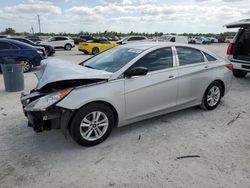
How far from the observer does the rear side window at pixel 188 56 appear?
4.80 meters

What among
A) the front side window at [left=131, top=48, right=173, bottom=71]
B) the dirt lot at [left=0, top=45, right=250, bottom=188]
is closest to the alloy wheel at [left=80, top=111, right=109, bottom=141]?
the dirt lot at [left=0, top=45, right=250, bottom=188]

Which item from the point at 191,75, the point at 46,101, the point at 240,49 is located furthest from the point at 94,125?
the point at 240,49

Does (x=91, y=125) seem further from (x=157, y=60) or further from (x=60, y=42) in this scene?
(x=60, y=42)

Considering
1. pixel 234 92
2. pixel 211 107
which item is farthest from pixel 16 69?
pixel 234 92

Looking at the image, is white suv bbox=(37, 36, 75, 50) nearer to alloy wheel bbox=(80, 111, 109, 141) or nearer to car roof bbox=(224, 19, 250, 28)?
Answer: car roof bbox=(224, 19, 250, 28)

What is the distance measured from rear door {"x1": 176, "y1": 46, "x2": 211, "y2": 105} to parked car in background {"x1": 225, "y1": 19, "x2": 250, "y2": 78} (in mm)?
3120

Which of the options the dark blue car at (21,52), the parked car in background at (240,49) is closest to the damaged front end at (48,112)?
the parked car in background at (240,49)

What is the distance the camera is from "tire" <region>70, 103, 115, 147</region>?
3.58 m

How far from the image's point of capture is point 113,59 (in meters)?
4.55

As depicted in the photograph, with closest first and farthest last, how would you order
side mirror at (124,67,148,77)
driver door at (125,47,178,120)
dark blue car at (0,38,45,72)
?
side mirror at (124,67,148,77), driver door at (125,47,178,120), dark blue car at (0,38,45,72)

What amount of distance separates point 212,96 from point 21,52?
8016 millimetres

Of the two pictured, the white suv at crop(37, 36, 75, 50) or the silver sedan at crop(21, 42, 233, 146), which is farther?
the white suv at crop(37, 36, 75, 50)

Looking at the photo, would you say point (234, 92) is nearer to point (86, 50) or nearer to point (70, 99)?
point (70, 99)

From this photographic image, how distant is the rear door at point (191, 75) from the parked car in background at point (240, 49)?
312 cm
